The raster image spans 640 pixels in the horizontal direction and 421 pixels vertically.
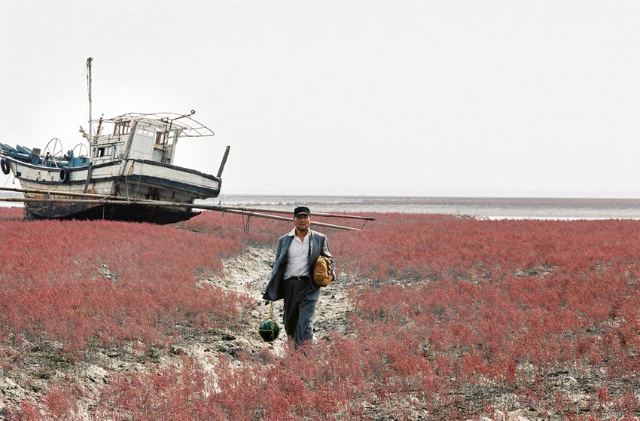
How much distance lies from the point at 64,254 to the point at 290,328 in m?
7.68

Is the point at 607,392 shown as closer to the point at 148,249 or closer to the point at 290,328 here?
the point at 290,328

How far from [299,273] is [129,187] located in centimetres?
1714

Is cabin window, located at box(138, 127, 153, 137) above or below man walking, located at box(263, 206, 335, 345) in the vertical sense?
above

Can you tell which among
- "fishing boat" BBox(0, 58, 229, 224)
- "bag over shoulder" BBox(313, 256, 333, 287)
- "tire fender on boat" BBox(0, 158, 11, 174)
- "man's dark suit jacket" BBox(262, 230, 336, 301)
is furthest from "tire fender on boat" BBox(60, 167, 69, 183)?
"bag over shoulder" BBox(313, 256, 333, 287)

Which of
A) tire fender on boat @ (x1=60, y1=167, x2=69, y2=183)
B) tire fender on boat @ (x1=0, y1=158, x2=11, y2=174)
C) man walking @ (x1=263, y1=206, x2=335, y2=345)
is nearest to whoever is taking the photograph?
man walking @ (x1=263, y1=206, x2=335, y2=345)

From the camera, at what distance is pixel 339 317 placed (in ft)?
35.7

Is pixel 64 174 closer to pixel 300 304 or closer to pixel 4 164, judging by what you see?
pixel 4 164

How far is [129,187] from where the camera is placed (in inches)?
888

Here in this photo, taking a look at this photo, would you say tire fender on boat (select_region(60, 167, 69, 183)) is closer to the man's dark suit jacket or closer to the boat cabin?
the boat cabin

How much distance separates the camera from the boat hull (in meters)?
22.2

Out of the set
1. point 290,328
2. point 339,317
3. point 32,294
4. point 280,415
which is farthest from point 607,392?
point 32,294

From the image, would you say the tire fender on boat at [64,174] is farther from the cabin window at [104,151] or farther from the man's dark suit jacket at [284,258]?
the man's dark suit jacket at [284,258]

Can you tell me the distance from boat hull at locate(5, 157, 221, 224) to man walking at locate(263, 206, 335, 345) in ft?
51.0

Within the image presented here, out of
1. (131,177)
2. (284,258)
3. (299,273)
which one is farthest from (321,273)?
(131,177)
